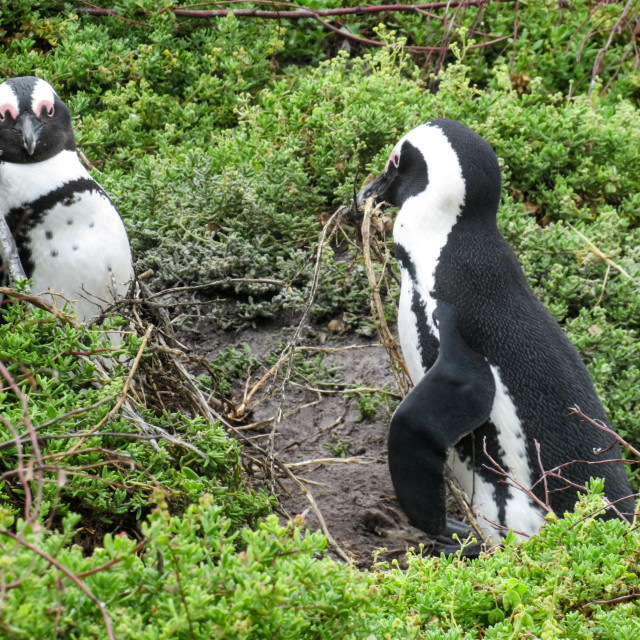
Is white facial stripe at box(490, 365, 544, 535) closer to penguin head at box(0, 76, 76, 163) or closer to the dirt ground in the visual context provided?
the dirt ground

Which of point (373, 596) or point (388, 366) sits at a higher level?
point (373, 596)

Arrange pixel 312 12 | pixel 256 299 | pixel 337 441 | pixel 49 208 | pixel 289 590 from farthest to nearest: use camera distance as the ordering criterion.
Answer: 1. pixel 312 12
2. pixel 256 299
3. pixel 337 441
4. pixel 49 208
5. pixel 289 590

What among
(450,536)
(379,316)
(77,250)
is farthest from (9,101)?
(450,536)

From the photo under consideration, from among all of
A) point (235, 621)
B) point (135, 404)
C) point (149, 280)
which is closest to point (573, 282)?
point (149, 280)

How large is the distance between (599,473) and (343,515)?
Answer: 1.00 meters

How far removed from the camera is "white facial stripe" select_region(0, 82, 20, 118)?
10.9 ft

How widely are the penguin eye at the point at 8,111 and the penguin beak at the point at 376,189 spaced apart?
4.32 ft

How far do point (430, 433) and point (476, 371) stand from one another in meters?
0.27

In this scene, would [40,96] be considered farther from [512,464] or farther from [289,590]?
[289,590]

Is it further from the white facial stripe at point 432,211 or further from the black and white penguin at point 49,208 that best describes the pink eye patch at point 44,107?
the white facial stripe at point 432,211

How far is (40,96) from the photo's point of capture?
11.1 ft

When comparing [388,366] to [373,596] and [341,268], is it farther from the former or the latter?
[373,596]

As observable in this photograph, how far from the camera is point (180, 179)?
4496mm

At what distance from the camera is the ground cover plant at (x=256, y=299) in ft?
4.78
